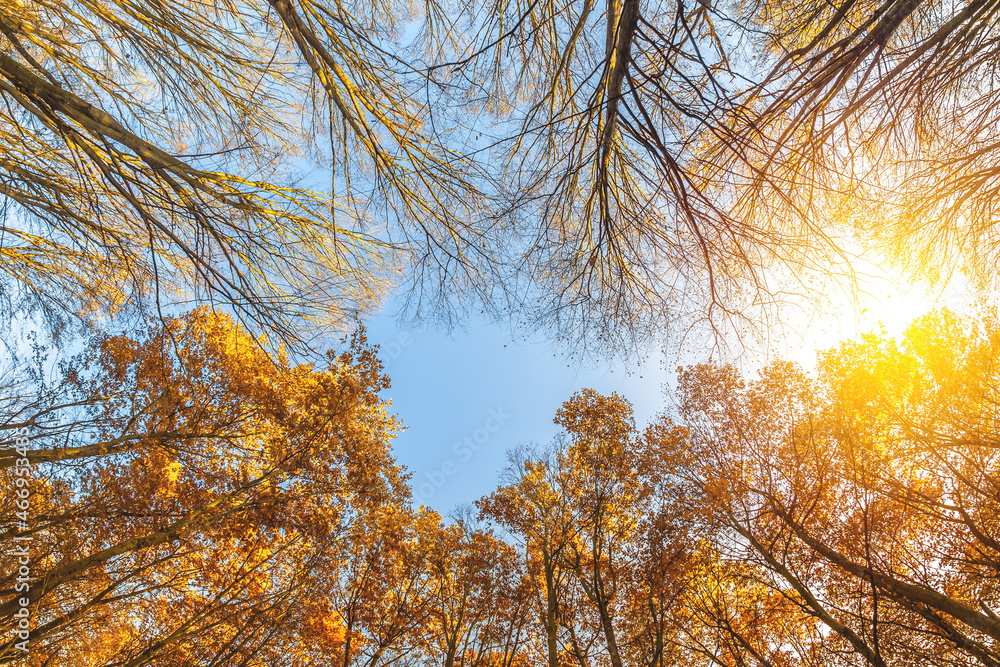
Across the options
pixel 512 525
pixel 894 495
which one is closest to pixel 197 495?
pixel 512 525

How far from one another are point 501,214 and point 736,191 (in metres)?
2.47

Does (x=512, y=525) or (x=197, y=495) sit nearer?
(x=197, y=495)

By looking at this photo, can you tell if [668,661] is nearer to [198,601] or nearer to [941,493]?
[941,493]

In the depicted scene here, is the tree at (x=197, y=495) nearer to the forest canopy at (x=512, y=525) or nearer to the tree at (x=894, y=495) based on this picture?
the forest canopy at (x=512, y=525)

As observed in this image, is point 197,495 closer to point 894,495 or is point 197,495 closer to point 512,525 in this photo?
point 512,525

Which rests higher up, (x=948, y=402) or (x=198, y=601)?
(x=948, y=402)

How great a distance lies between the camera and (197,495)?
18.9 feet

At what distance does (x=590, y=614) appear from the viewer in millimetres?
8125

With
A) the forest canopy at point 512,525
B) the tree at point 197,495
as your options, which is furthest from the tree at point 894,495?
the tree at point 197,495

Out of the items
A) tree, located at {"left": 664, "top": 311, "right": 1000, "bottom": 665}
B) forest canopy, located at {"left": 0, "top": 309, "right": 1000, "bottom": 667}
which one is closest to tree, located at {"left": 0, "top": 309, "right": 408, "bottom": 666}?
forest canopy, located at {"left": 0, "top": 309, "right": 1000, "bottom": 667}

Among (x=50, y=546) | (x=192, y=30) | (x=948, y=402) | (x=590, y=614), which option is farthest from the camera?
(x=590, y=614)

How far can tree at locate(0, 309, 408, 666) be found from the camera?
415cm

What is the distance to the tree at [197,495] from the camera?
415cm

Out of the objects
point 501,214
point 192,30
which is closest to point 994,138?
point 501,214
